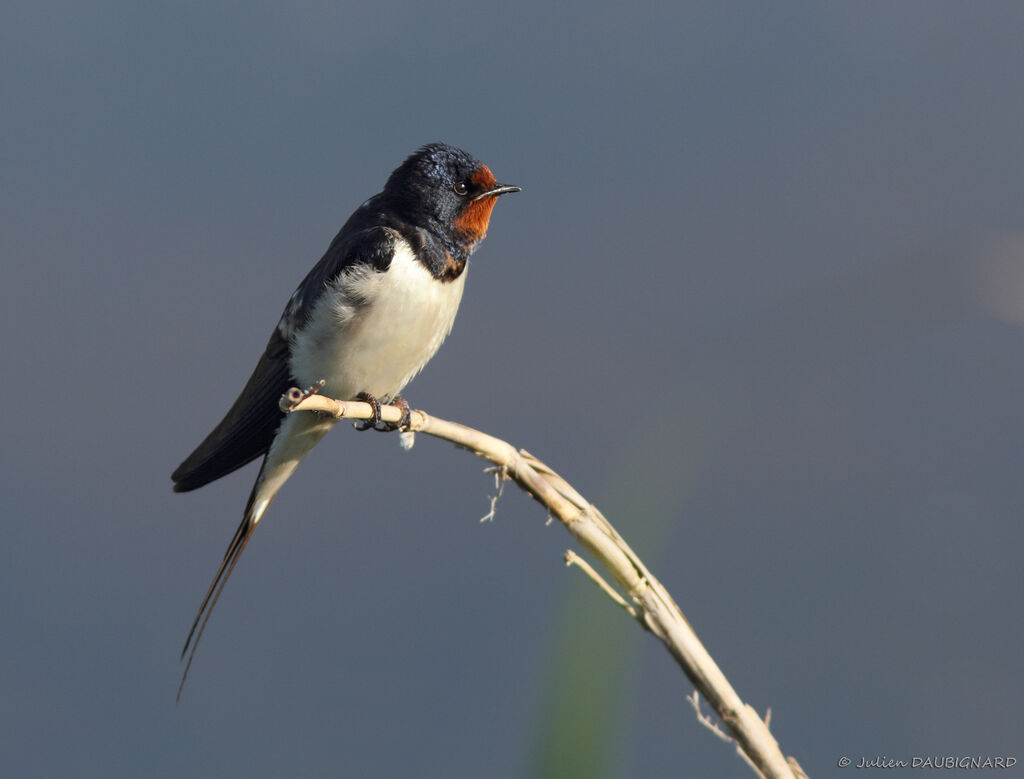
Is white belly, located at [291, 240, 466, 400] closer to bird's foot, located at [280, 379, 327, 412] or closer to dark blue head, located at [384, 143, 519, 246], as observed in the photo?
dark blue head, located at [384, 143, 519, 246]

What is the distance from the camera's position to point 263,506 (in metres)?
1.77

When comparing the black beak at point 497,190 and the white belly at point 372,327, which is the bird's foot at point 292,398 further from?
the black beak at point 497,190

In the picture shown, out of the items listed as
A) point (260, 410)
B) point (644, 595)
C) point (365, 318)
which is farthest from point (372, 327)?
point (644, 595)

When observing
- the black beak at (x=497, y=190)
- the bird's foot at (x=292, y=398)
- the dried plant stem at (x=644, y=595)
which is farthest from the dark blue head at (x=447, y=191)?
the dried plant stem at (x=644, y=595)

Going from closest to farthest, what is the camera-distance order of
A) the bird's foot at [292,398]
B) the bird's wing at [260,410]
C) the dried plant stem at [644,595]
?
the dried plant stem at [644,595], the bird's foot at [292,398], the bird's wing at [260,410]

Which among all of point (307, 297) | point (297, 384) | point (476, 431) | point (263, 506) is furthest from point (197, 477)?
point (476, 431)

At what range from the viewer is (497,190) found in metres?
1.72

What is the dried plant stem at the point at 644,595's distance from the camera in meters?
0.83

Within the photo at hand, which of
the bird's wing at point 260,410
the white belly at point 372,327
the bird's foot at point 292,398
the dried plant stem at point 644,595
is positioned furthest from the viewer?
the bird's wing at point 260,410

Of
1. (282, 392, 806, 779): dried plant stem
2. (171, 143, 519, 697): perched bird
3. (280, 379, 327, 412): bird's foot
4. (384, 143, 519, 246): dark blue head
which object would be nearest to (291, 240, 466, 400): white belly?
(171, 143, 519, 697): perched bird

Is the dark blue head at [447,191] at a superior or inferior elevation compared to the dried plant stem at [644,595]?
superior

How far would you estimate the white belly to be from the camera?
5.27ft

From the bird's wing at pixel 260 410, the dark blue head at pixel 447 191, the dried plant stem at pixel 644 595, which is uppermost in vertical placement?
the dark blue head at pixel 447 191

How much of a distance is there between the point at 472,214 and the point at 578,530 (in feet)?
3.12
